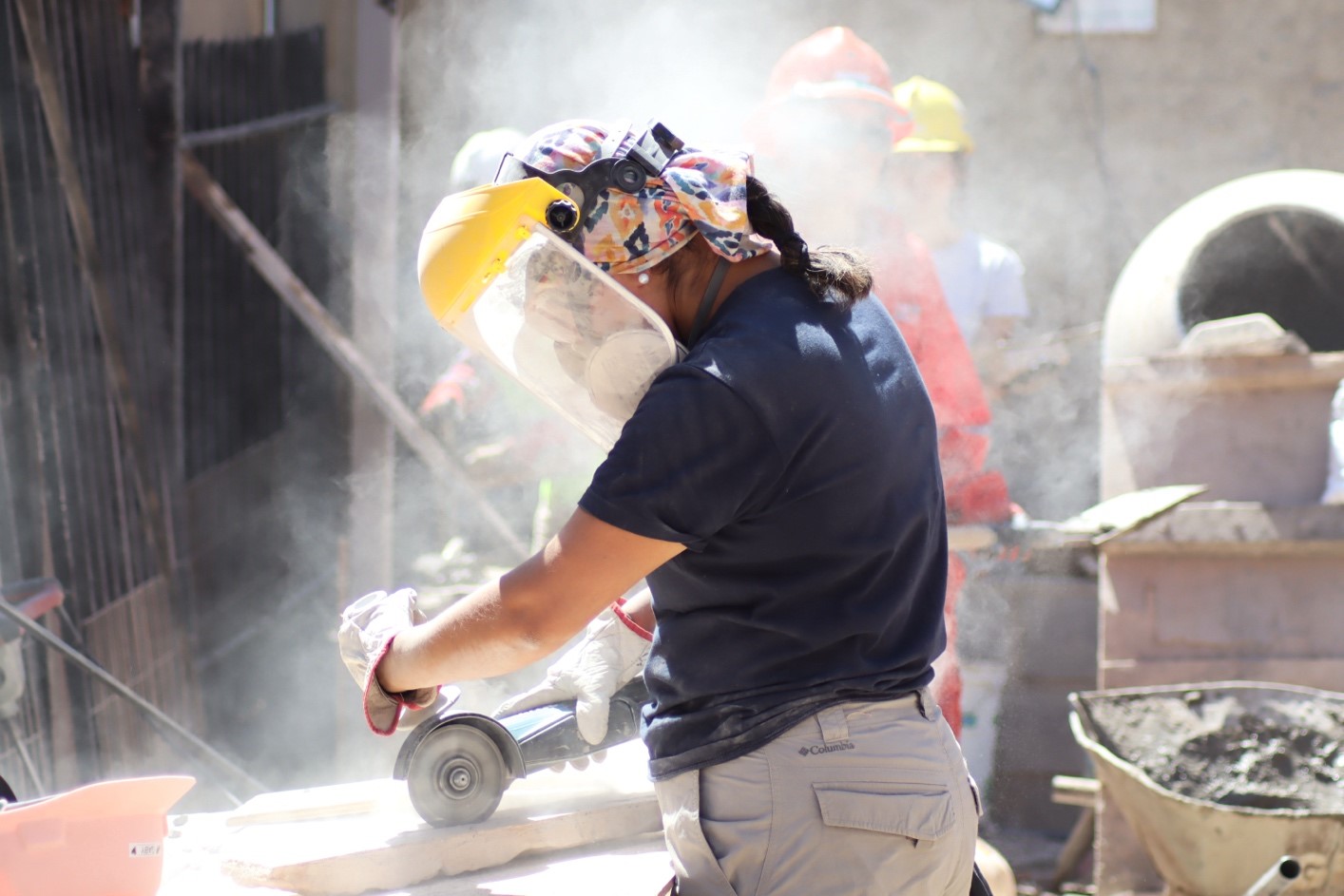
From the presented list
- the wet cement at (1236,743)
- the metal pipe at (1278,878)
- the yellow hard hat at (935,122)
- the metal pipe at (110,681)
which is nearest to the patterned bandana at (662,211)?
the metal pipe at (110,681)

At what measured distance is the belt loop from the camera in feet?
5.23

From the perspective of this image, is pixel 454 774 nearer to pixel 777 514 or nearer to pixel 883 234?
pixel 777 514

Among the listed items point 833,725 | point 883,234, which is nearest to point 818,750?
point 833,725

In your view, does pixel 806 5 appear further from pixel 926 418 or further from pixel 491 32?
pixel 926 418

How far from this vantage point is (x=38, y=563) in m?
3.67

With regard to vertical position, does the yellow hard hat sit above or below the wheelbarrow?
above

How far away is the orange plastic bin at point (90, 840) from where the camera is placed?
5.42 feet

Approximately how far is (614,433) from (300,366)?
199 inches

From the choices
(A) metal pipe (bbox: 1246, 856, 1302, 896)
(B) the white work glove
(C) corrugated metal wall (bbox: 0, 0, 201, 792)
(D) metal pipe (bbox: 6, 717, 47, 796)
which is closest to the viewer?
(B) the white work glove

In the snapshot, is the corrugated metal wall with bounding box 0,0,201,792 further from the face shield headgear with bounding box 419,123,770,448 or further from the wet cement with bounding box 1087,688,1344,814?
the wet cement with bounding box 1087,688,1344,814

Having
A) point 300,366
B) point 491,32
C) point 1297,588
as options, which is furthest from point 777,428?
point 491,32

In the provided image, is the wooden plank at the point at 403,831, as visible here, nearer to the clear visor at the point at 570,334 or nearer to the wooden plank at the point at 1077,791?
the clear visor at the point at 570,334

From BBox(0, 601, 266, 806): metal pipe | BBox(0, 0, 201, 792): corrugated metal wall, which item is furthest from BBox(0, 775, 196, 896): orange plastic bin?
BBox(0, 0, 201, 792): corrugated metal wall

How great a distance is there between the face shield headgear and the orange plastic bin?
833 mm
